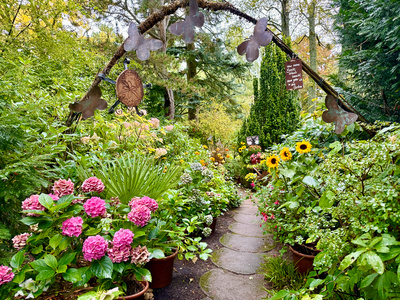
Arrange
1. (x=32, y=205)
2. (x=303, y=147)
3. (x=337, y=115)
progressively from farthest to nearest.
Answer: (x=303, y=147)
(x=337, y=115)
(x=32, y=205)

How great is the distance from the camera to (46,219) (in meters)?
1.06

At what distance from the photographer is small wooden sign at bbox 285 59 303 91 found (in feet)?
5.03

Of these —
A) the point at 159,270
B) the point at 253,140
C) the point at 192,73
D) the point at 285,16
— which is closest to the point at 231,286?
the point at 159,270

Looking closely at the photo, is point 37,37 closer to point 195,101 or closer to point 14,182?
point 14,182

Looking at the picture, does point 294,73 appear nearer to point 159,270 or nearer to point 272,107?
point 159,270

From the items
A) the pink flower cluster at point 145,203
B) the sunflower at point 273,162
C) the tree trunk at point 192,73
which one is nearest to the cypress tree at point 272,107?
the tree trunk at point 192,73

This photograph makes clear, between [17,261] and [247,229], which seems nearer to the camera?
[17,261]

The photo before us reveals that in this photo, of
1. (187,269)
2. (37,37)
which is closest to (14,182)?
(187,269)

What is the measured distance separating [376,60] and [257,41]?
2.65 m

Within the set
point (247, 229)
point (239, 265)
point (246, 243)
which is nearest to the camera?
point (239, 265)

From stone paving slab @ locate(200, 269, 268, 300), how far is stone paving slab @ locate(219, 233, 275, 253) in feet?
1.62

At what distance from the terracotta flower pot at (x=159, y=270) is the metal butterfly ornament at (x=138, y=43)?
4.52 feet

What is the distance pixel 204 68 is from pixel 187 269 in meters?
7.51

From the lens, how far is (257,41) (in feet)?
4.33
